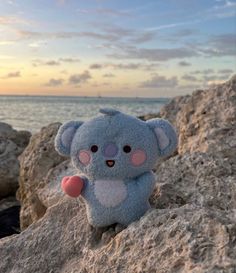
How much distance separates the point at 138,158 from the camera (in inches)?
104

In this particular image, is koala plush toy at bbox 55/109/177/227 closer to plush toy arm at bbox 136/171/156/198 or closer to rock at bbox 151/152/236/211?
plush toy arm at bbox 136/171/156/198

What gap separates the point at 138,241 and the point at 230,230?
16.8 inches

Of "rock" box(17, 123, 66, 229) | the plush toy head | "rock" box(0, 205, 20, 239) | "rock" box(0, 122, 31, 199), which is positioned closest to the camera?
the plush toy head

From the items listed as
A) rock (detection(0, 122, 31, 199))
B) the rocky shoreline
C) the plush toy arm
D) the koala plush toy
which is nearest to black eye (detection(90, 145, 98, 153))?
the koala plush toy

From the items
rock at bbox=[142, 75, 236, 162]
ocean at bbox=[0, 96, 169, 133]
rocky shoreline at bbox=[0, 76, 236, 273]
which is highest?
rock at bbox=[142, 75, 236, 162]

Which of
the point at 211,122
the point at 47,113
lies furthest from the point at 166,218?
the point at 47,113

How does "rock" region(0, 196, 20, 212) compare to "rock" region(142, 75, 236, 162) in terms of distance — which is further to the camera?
"rock" region(0, 196, 20, 212)

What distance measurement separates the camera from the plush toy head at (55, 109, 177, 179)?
2.63m

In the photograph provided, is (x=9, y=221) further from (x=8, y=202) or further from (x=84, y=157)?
(x=84, y=157)

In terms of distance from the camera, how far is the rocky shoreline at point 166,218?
2037 millimetres

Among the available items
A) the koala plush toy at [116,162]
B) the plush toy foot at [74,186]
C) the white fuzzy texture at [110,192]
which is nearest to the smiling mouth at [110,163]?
the koala plush toy at [116,162]

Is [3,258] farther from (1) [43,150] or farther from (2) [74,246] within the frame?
(1) [43,150]

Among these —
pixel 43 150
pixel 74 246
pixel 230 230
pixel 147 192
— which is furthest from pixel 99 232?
pixel 43 150

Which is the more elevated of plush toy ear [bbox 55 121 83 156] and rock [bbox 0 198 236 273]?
plush toy ear [bbox 55 121 83 156]
